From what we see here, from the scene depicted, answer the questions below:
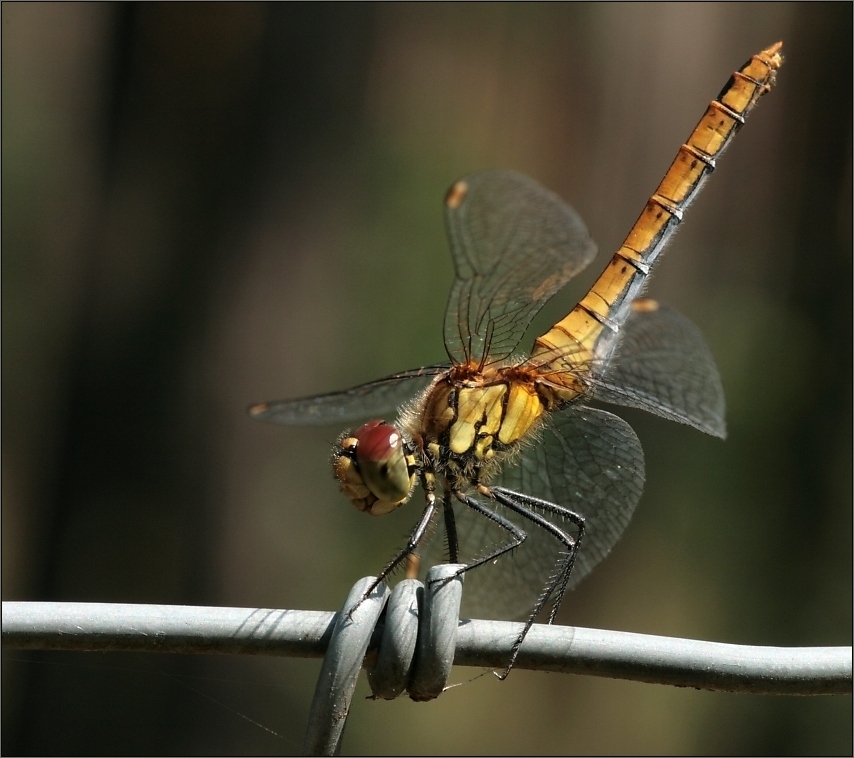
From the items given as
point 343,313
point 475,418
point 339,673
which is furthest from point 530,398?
point 343,313

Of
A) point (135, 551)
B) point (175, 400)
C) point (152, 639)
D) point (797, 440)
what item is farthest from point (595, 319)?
point (797, 440)

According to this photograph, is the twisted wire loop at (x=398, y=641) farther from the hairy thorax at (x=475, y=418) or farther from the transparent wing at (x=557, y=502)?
the transparent wing at (x=557, y=502)

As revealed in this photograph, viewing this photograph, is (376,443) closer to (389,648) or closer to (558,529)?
(558,529)

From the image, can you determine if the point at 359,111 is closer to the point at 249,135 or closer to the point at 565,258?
the point at 249,135

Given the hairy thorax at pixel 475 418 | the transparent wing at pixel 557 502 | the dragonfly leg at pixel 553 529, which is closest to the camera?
the dragonfly leg at pixel 553 529

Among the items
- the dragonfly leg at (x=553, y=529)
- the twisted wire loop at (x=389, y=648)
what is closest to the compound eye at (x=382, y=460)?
the dragonfly leg at (x=553, y=529)

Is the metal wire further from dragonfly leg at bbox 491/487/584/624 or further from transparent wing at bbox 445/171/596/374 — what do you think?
transparent wing at bbox 445/171/596/374
